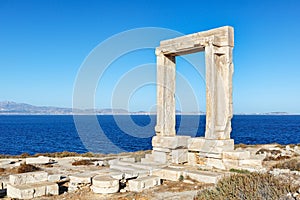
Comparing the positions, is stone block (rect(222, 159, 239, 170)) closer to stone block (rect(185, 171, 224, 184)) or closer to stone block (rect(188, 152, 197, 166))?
stone block (rect(185, 171, 224, 184))

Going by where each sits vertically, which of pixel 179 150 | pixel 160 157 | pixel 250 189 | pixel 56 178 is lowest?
pixel 56 178

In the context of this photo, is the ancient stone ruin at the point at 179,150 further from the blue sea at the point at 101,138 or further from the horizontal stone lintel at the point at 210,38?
the blue sea at the point at 101,138

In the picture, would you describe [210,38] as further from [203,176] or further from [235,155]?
[203,176]

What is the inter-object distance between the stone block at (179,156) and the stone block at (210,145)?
0.56 meters

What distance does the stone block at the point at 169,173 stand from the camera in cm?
1055

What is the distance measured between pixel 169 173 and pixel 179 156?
2096 millimetres

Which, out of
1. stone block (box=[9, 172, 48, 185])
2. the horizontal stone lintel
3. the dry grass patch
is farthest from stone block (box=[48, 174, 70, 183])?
the horizontal stone lintel

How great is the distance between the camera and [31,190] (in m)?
8.48

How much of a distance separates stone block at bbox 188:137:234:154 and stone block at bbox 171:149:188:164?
21.9 inches

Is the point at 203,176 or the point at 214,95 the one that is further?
the point at 214,95

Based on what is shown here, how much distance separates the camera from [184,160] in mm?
12938

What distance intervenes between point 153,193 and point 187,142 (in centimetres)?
457

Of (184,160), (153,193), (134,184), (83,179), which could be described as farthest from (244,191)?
(184,160)

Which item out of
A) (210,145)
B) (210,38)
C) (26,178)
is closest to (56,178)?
(26,178)
